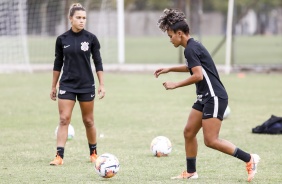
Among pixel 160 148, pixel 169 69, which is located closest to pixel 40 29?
pixel 160 148

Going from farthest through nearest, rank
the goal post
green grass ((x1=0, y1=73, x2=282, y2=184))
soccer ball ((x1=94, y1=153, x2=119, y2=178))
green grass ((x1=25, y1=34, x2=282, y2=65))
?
green grass ((x1=25, y1=34, x2=282, y2=65)), the goal post, green grass ((x1=0, y1=73, x2=282, y2=184)), soccer ball ((x1=94, y1=153, x2=119, y2=178))

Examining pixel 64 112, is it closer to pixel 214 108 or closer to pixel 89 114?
pixel 89 114

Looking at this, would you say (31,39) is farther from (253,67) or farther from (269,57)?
(253,67)

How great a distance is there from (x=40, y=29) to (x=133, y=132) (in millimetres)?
23782

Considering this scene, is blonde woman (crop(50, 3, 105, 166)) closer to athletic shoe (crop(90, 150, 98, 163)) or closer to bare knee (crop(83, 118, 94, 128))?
bare knee (crop(83, 118, 94, 128))

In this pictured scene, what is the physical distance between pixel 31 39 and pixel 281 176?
30.4 m

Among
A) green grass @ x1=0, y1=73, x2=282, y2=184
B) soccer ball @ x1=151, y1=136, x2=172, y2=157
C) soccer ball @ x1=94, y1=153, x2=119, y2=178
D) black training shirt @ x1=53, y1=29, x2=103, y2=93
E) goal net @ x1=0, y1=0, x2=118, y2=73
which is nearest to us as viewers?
soccer ball @ x1=94, y1=153, x2=119, y2=178

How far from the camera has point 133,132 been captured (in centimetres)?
1262

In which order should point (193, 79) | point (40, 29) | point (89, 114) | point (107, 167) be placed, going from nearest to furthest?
point (193, 79) < point (107, 167) < point (89, 114) < point (40, 29)

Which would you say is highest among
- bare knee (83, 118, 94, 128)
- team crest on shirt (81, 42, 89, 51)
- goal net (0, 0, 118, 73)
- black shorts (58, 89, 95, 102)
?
team crest on shirt (81, 42, 89, 51)

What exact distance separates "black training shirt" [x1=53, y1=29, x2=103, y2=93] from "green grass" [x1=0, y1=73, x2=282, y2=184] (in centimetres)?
105

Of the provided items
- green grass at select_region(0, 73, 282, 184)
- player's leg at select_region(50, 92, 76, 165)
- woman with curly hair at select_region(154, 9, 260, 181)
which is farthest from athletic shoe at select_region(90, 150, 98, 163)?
woman with curly hair at select_region(154, 9, 260, 181)

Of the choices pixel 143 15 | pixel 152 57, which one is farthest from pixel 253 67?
pixel 143 15

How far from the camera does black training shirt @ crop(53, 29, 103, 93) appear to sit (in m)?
9.30
